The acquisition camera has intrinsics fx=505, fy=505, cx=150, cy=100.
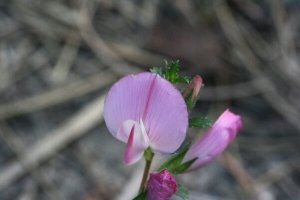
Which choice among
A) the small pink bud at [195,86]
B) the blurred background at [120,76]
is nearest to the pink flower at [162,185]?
the small pink bud at [195,86]

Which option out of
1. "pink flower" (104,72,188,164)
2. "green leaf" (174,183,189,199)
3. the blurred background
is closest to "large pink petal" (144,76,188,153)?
"pink flower" (104,72,188,164)

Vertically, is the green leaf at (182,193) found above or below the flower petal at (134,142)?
below

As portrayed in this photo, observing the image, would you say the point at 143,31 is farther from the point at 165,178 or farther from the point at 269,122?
the point at 165,178

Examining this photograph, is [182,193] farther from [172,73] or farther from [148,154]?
[172,73]

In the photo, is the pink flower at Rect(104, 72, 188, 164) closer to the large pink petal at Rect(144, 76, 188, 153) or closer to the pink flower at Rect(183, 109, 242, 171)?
the large pink petal at Rect(144, 76, 188, 153)

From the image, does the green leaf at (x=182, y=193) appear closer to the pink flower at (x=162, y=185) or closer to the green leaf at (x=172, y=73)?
the pink flower at (x=162, y=185)

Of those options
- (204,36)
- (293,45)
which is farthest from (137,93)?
(293,45)
